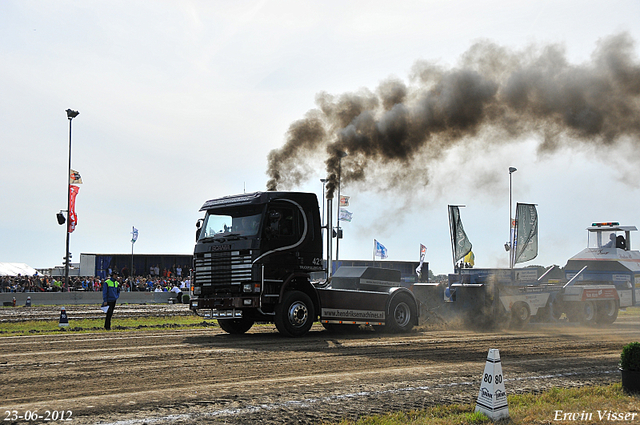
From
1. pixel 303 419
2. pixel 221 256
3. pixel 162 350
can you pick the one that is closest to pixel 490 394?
pixel 303 419

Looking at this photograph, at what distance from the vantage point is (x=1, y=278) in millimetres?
40406

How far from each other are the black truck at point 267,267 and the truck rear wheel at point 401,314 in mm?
1037

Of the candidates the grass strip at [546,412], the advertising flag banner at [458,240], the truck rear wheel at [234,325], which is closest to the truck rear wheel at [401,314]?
the truck rear wheel at [234,325]

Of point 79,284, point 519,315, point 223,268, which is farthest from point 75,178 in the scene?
point 519,315

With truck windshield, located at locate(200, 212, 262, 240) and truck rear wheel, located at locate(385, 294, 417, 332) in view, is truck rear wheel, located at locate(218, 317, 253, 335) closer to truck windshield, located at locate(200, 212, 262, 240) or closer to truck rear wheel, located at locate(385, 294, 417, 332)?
truck windshield, located at locate(200, 212, 262, 240)

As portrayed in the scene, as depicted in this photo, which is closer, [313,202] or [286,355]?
[286,355]

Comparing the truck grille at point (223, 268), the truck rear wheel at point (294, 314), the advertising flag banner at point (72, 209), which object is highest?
the advertising flag banner at point (72, 209)

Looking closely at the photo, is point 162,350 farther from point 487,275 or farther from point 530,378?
point 487,275

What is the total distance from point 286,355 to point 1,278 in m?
36.3

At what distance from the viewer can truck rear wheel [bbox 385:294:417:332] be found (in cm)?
1630

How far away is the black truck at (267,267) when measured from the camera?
1373 cm

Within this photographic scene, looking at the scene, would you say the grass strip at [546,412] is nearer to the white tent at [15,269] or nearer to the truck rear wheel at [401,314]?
the truck rear wheel at [401,314]

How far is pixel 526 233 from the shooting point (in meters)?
28.4

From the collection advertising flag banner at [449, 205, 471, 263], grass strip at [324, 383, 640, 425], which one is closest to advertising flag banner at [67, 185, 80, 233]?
advertising flag banner at [449, 205, 471, 263]
